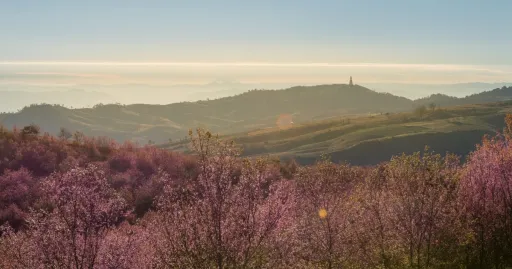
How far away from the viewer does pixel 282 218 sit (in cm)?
1792

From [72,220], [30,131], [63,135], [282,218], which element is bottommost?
[282,218]

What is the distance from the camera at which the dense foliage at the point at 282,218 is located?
1390 cm

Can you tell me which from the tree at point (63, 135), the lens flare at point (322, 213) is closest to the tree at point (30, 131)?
the tree at point (63, 135)

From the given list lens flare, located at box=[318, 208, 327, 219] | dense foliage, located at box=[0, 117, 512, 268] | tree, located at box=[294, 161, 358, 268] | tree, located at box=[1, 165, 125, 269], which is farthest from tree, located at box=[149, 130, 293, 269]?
lens flare, located at box=[318, 208, 327, 219]

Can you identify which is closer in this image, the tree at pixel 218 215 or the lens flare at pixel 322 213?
the tree at pixel 218 215

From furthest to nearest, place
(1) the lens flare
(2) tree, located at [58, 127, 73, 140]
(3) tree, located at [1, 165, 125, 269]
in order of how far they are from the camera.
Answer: (2) tree, located at [58, 127, 73, 140]
(1) the lens flare
(3) tree, located at [1, 165, 125, 269]

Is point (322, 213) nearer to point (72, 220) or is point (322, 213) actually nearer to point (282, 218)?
point (282, 218)

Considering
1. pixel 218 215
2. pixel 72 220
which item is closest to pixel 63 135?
pixel 72 220

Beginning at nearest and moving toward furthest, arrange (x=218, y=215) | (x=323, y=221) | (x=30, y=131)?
(x=218, y=215)
(x=323, y=221)
(x=30, y=131)

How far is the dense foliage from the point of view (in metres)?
13.9

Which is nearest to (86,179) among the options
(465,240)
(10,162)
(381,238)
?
(381,238)

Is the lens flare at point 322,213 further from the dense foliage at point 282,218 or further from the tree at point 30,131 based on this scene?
the tree at point 30,131

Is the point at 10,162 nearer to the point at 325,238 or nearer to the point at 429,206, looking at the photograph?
the point at 325,238

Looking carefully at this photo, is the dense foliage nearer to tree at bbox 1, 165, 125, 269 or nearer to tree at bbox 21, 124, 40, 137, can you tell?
tree at bbox 1, 165, 125, 269
